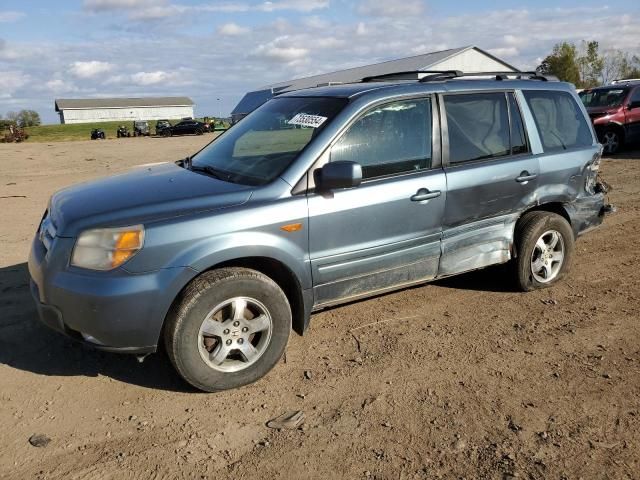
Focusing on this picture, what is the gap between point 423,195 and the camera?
4.05m

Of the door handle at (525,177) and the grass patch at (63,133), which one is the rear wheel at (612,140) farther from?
the grass patch at (63,133)

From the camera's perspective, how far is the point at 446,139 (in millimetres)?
4250

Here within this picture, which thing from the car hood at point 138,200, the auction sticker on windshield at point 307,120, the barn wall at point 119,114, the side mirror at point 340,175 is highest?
the barn wall at point 119,114

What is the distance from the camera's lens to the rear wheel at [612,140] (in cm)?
1430

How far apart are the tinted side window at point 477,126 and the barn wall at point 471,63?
45.9 m

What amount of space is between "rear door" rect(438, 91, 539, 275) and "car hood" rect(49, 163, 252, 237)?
5.45 feet

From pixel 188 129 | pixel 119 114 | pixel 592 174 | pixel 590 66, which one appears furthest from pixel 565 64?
pixel 119 114

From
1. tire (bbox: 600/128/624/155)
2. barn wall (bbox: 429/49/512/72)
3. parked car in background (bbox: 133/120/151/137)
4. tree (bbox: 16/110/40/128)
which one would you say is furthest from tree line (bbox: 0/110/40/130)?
tire (bbox: 600/128/624/155)

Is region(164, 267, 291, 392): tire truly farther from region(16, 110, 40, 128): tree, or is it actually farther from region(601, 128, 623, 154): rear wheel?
region(16, 110, 40, 128): tree

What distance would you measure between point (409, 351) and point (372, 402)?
0.74 metres

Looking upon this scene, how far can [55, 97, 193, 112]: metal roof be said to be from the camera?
361ft

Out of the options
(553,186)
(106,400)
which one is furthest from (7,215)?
(553,186)

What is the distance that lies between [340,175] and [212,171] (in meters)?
1.09

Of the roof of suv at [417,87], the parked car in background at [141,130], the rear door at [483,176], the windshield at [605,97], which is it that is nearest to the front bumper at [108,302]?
the roof of suv at [417,87]
